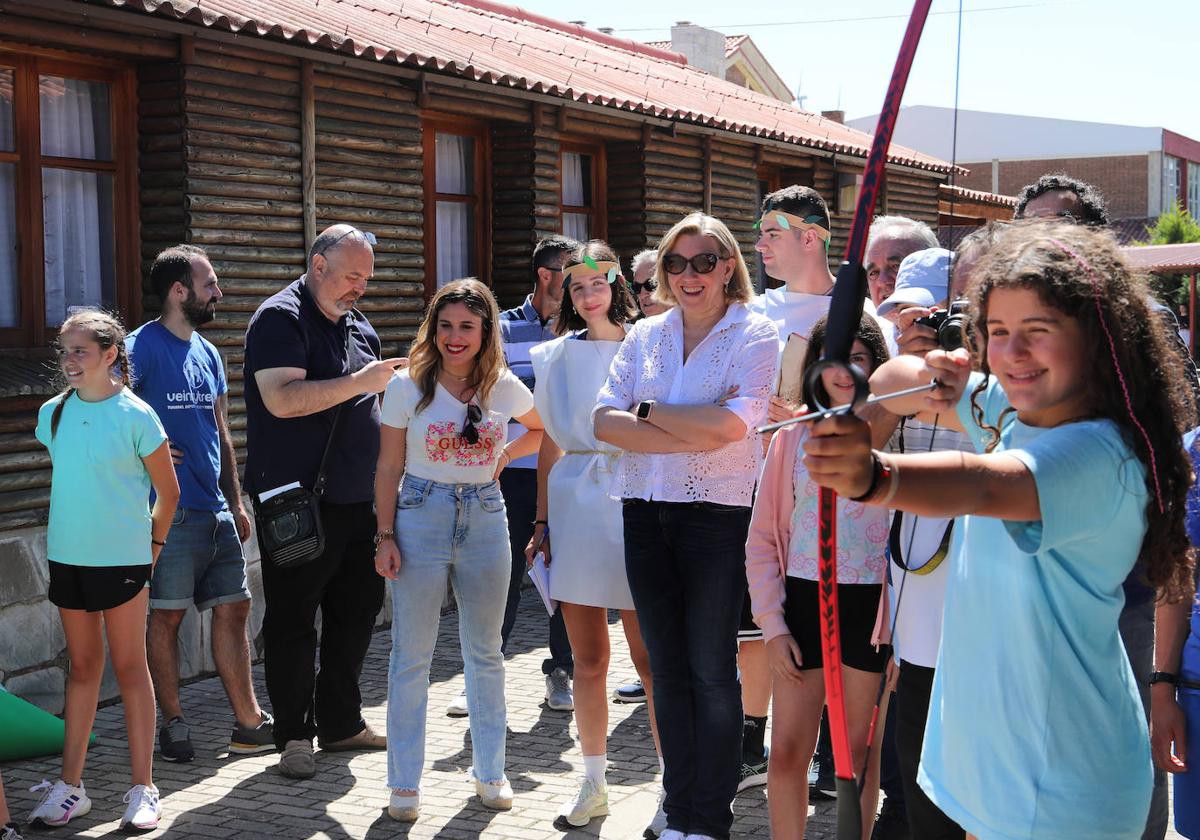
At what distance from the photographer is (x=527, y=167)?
10977mm

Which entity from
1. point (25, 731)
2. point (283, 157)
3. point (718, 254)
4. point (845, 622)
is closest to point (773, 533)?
point (845, 622)

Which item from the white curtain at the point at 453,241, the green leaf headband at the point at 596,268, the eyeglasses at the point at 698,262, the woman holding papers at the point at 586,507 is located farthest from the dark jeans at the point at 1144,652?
the white curtain at the point at 453,241

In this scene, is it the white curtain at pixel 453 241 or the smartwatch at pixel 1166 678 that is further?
the white curtain at pixel 453 241

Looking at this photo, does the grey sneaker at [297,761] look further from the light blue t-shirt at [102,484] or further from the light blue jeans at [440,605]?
the light blue t-shirt at [102,484]

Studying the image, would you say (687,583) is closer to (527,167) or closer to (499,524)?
(499,524)

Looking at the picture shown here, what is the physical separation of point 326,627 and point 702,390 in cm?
239

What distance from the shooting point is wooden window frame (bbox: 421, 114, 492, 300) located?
Answer: 10.5 meters

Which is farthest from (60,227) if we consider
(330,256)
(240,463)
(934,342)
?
(934,342)

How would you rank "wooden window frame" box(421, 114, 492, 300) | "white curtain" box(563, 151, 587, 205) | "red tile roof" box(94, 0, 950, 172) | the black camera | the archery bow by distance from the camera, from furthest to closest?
"white curtain" box(563, 151, 587, 205)
"wooden window frame" box(421, 114, 492, 300)
"red tile roof" box(94, 0, 950, 172)
the black camera
the archery bow

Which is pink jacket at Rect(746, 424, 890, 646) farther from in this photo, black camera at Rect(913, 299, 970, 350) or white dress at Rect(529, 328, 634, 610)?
black camera at Rect(913, 299, 970, 350)

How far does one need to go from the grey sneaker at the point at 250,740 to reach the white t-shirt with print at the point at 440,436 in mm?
1551

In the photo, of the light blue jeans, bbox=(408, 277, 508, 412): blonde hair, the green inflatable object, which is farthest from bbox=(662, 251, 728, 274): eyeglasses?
the green inflatable object

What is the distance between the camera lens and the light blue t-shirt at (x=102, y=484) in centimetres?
541

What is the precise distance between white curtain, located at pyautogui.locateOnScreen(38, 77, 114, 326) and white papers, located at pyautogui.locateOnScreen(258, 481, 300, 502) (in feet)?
8.10
